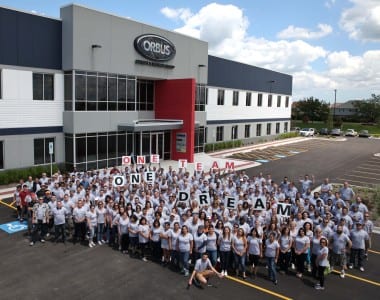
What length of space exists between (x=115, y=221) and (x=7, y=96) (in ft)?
44.2

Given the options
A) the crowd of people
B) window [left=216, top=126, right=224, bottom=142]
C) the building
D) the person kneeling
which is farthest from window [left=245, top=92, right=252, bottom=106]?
the person kneeling

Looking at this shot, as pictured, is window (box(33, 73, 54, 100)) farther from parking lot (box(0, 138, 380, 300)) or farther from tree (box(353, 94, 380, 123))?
tree (box(353, 94, 380, 123))

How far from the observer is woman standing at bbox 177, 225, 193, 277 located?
408 inches

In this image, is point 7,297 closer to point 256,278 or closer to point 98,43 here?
point 256,278

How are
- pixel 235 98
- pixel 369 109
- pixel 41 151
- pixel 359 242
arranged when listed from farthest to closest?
pixel 369 109 < pixel 235 98 < pixel 41 151 < pixel 359 242

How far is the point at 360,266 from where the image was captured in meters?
11.2

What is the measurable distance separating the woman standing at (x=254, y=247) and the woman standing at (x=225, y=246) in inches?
24.3

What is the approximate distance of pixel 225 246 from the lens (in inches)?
407

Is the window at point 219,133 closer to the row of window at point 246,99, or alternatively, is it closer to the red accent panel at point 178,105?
the row of window at point 246,99

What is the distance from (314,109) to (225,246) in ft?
296

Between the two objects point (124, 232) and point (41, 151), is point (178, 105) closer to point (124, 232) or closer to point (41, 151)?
point (41, 151)

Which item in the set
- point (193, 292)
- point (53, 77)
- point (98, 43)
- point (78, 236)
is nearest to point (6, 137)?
point (53, 77)

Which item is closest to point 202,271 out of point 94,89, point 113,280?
point 113,280

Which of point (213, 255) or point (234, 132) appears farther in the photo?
point (234, 132)
